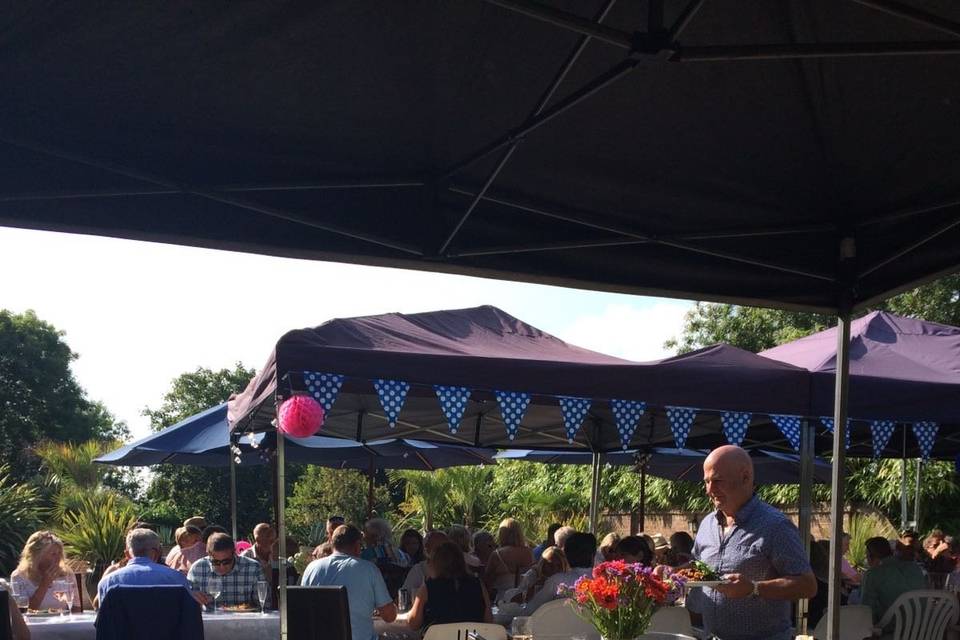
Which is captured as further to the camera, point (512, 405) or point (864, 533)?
point (864, 533)

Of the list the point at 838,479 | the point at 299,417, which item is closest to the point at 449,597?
the point at 299,417

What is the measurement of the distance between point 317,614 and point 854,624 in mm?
3699

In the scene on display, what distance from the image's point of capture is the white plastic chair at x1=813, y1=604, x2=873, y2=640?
7.12 m

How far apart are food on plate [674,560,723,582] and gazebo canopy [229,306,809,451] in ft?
8.32

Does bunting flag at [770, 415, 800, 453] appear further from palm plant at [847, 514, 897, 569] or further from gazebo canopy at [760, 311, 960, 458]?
palm plant at [847, 514, 897, 569]

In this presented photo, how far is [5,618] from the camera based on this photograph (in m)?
5.07

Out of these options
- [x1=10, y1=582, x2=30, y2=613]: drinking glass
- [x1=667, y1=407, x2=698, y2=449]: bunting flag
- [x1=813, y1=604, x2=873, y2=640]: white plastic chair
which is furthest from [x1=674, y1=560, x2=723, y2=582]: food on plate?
[x1=10, y1=582, x2=30, y2=613]: drinking glass

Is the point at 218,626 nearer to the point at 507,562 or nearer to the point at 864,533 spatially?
the point at 507,562

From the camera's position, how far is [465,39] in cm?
418

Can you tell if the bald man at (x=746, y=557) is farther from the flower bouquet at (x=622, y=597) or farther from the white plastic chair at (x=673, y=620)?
the white plastic chair at (x=673, y=620)

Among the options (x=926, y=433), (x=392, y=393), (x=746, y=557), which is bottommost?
(x=746, y=557)

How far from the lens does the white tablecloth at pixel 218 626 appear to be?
19.9 ft

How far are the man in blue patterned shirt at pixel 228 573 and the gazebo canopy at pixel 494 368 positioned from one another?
78 centimetres

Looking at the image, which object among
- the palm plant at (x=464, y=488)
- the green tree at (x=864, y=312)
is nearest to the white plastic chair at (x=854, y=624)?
the green tree at (x=864, y=312)
